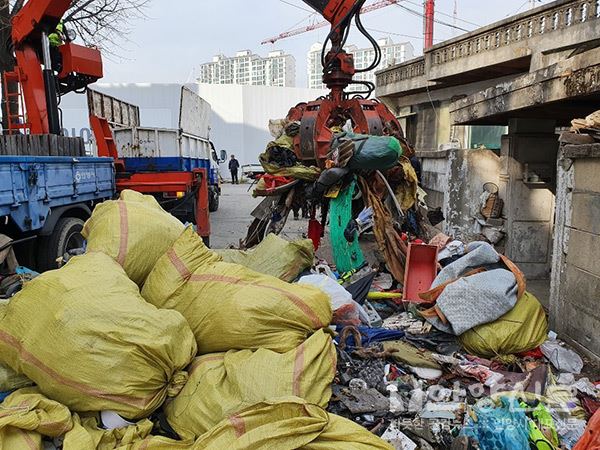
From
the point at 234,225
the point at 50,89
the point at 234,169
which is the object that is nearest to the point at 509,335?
the point at 50,89

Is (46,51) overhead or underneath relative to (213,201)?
overhead

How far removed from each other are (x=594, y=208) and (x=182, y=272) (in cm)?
245

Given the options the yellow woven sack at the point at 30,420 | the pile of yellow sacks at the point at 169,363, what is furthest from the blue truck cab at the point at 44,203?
the yellow woven sack at the point at 30,420

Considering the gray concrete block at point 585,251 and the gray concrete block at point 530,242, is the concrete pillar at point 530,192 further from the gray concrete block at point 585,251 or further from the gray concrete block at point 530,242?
the gray concrete block at point 585,251

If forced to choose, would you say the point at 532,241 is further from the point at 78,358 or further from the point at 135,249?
the point at 78,358

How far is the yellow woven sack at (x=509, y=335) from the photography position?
283 cm

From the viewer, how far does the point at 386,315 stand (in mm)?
3637

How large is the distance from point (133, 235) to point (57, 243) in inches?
84.3

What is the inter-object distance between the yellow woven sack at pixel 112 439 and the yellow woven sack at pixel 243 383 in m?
0.13

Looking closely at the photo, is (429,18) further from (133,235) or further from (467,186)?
(133,235)

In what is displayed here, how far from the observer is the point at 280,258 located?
11.6ft

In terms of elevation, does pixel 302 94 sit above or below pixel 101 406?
above

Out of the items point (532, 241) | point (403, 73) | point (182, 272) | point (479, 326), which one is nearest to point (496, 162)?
point (532, 241)

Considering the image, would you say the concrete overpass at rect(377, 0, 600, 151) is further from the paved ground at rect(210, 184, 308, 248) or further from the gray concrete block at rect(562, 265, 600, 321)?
the paved ground at rect(210, 184, 308, 248)
